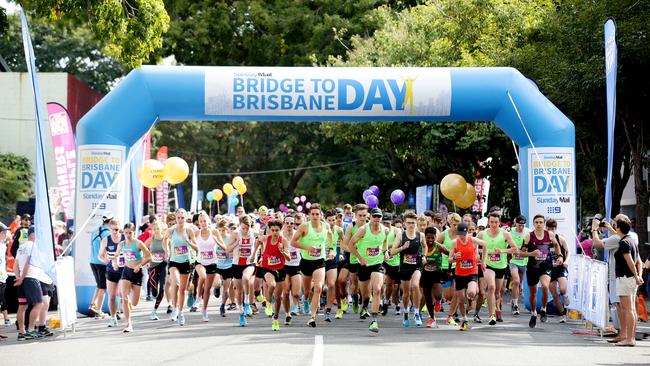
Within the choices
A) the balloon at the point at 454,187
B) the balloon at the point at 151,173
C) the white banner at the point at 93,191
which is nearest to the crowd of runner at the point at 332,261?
the white banner at the point at 93,191

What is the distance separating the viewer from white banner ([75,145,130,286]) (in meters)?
18.8

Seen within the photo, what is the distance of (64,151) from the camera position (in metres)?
26.1

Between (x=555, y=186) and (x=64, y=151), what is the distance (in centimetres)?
1267

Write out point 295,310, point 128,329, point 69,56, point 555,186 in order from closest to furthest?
point 128,329
point 295,310
point 555,186
point 69,56

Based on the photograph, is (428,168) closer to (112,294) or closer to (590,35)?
(590,35)

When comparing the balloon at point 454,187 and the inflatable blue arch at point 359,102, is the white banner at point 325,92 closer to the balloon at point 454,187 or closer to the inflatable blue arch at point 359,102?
the inflatable blue arch at point 359,102

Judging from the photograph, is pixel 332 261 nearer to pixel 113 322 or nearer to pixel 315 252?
pixel 315 252

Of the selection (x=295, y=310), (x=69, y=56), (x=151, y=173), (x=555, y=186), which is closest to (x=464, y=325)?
(x=295, y=310)

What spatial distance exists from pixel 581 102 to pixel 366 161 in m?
22.4

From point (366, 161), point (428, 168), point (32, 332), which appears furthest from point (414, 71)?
point (366, 161)

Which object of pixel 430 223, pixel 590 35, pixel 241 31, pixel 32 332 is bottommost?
pixel 32 332

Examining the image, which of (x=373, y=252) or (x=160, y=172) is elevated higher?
(x=160, y=172)

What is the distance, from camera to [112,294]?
17.1m

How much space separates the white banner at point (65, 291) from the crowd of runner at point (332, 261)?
0.93 m
